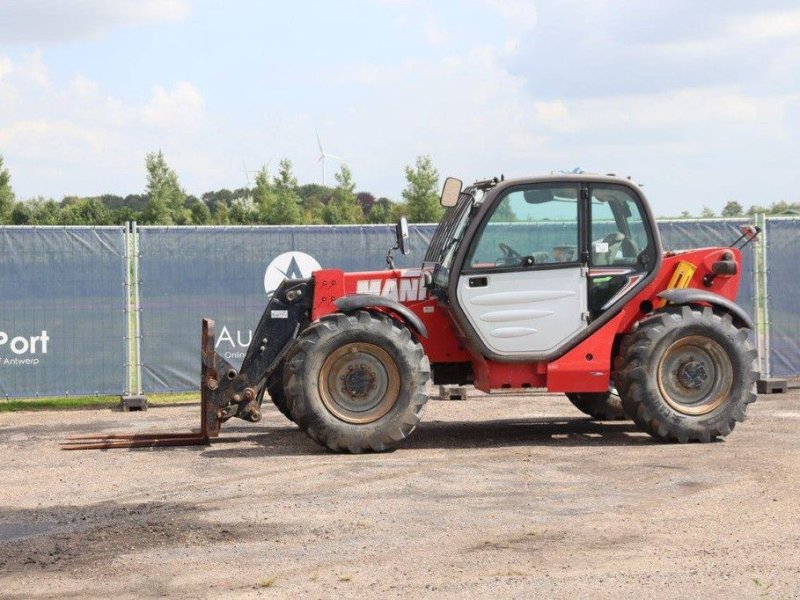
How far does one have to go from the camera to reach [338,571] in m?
6.75

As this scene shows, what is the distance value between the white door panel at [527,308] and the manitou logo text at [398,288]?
0.62 metres

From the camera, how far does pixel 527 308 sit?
11445mm

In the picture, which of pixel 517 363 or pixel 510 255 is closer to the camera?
pixel 510 255

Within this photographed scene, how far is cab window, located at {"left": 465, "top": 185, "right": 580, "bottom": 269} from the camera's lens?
1138 centimetres

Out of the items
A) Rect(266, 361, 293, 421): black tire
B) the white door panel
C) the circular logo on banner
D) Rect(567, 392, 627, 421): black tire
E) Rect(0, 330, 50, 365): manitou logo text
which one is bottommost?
Rect(567, 392, 627, 421): black tire

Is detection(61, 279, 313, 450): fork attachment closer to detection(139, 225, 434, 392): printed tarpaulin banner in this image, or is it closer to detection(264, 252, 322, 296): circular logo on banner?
detection(139, 225, 434, 392): printed tarpaulin banner

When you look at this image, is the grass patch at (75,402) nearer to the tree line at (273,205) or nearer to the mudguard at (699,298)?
the mudguard at (699,298)

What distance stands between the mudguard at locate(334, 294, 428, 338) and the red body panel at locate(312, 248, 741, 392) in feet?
1.35

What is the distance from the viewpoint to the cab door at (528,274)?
37.3ft

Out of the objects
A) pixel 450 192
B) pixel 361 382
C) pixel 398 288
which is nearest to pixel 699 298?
pixel 450 192

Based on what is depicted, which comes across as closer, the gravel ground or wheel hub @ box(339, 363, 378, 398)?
the gravel ground

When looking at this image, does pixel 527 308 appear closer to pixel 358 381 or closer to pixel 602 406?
pixel 358 381

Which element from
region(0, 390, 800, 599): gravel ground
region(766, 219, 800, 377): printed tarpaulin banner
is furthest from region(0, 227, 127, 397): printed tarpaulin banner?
region(766, 219, 800, 377): printed tarpaulin banner

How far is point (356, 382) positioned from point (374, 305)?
729 mm
